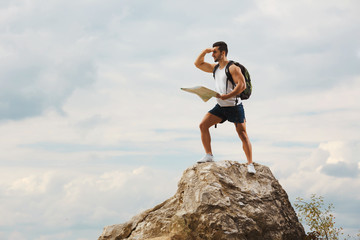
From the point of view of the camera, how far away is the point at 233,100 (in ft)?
34.2

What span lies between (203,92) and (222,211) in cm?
264

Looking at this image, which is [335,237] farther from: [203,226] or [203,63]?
[203,63]

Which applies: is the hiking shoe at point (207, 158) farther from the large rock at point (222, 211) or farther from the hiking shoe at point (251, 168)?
the hiking shoe at point (251, 168)

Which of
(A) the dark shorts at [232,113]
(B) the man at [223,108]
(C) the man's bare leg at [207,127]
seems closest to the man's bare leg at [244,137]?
(B) the man at [223,108]

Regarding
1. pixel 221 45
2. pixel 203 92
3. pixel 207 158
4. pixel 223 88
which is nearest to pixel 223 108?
pixel 223 88

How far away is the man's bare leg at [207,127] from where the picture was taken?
10766 mm

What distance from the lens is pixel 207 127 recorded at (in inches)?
427

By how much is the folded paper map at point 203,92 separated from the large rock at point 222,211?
1.61m

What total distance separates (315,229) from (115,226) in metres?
5.51

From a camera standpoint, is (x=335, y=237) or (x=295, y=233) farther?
(x=335, y=237)

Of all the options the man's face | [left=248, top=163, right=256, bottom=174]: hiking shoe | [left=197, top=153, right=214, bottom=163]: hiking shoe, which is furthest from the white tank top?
[left=248, top=163, right=256, bottom=174]: hiking shoe

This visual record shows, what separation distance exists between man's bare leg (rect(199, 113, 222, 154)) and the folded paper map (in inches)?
34.4

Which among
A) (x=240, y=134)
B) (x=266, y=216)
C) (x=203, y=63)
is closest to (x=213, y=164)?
(x=240, y=134)

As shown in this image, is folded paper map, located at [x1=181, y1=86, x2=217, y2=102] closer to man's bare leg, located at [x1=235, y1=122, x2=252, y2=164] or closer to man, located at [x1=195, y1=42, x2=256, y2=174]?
man, located at [x1=195, y1=42, x2=256, y2=174]
